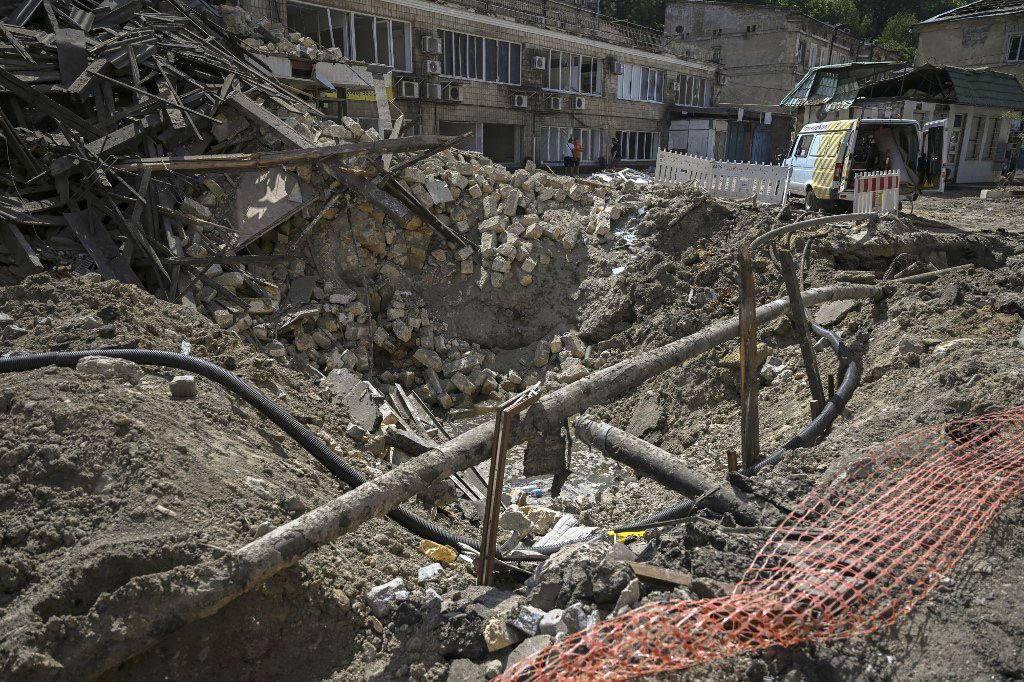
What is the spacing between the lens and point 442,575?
4457 millimetres

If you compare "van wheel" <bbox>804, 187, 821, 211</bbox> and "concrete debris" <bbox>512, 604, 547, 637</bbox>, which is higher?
"van wheel" <bbox>804, 187, 821, 211</bbox>

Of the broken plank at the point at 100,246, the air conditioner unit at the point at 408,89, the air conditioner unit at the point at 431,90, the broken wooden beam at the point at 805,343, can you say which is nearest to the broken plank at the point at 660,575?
the broken wooden beam at the point at 805,343

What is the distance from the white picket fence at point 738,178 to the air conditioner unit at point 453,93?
25.7 ft

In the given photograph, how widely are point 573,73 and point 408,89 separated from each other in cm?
956

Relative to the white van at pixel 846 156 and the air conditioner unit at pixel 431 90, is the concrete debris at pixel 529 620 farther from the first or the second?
the air conditioner unit at pixel 431 90

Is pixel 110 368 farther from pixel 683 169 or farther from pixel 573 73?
pixel 573 73

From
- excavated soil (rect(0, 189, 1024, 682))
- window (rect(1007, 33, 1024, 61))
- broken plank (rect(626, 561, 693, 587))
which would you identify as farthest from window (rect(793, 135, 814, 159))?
window (rect(1007, 33, 1024, 61))

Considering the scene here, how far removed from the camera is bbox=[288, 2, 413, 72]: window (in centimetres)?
1825

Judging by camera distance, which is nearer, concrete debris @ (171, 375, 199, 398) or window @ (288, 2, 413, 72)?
concrete debris @ (171, 375, 199, 398)

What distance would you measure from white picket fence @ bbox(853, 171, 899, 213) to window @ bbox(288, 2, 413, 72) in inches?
533

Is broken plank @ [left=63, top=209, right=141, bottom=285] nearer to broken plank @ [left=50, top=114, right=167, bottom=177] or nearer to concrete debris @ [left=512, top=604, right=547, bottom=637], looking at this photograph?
broken plank @ [left=50, top=114, right=167, bottom=177]

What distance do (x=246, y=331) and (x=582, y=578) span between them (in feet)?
23.0

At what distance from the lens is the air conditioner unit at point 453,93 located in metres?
20.6

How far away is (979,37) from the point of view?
29172mm
